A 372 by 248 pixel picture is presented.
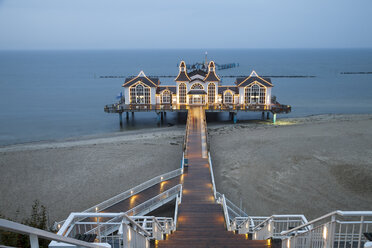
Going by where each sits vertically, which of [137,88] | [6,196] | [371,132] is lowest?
[6,196]

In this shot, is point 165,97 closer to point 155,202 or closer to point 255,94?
point 255,94

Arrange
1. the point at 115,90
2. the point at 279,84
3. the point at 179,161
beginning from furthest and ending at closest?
the point at 279,84 → the point at 115,90 → the point at 179,161

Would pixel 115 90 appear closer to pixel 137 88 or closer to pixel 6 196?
pixel 137 88

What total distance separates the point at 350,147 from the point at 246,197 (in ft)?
44.3

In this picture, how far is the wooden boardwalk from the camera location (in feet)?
29.0

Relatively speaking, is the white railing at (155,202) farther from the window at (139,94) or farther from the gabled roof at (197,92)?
the window at (139,94)

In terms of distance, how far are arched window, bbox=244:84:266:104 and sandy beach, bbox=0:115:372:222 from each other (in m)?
9.47

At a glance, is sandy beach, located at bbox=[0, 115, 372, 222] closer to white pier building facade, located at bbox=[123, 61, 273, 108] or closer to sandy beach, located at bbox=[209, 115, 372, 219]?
sandy beach, located at bbox=[209, 115, 372, 219]

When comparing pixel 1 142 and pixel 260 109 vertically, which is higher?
pixel 260 109

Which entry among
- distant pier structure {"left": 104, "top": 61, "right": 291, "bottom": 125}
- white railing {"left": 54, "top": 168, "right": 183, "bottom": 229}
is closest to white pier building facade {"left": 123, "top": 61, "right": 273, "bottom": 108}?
distant pier structure {"left": 104, "top": 61, "right": 291, "bottom": 125}

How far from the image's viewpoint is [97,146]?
3114 cm

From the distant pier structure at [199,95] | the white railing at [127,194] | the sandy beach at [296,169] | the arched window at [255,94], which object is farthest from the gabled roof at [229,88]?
the white railing at [127,194]

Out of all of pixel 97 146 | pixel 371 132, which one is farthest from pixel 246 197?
pixel 371 132

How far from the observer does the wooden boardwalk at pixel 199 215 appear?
8836mm
